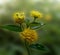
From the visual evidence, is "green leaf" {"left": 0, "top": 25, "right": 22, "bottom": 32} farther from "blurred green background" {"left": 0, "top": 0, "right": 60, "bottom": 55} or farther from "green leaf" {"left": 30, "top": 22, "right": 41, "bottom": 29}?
"blurred green background" {"left": 0, "top": 0, "right": 60, "bottom": 55}

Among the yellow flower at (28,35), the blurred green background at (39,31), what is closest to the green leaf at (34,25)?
the yellow flower at (28,35)

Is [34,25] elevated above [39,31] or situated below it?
above

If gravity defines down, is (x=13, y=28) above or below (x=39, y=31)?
A: above

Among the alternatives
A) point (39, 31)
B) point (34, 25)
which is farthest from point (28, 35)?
point (39, 31)

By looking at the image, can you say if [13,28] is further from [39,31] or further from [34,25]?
[39,31]

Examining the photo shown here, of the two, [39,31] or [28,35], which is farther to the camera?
[39,31]

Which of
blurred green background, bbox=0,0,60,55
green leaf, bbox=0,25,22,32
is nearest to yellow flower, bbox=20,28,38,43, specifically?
green leaf, bbox=0,25,22,32

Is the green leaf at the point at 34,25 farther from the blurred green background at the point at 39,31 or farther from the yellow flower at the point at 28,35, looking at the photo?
the blurred green background at the point at 39,31

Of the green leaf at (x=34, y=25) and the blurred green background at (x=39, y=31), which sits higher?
the green leaf at (x=34, y=25)

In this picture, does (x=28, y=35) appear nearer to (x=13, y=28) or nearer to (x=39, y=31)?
(x=13, y=28)
